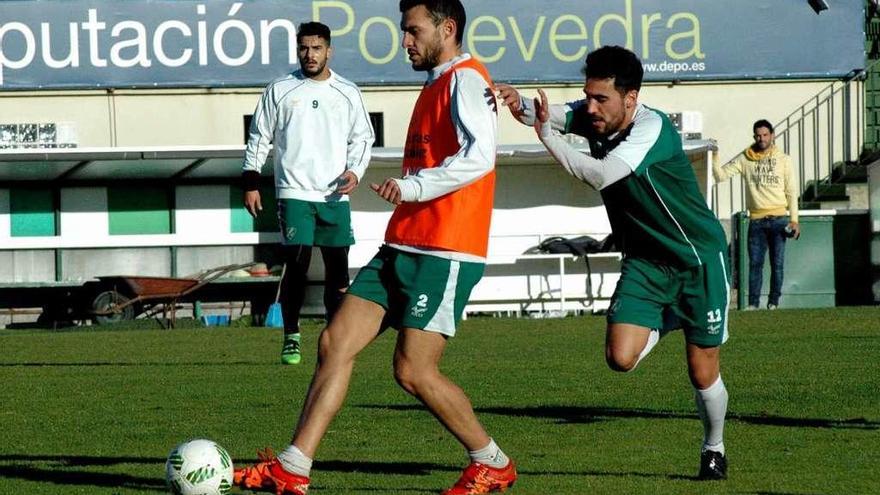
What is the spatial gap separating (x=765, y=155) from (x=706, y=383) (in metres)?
15.0

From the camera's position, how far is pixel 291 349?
535 inches

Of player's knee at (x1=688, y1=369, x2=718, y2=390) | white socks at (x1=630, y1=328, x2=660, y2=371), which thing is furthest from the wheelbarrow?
player's knee at (x1=688, y1=369, x2=718, y2=390)

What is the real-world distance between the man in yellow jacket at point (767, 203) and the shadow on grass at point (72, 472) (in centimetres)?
1489

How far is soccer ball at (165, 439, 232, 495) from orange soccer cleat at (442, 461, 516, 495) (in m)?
0.93

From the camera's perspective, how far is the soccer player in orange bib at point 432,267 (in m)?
7.18

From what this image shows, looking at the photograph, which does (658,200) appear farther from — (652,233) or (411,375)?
(411,375)

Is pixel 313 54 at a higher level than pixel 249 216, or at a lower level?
higher

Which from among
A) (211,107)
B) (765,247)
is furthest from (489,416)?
(211,107)

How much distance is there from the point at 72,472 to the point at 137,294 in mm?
14341

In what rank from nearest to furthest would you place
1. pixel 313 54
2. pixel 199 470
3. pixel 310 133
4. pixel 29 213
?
pixel 199 470 → pixel 313 54 → pixel 310 133 → pixel 29 213

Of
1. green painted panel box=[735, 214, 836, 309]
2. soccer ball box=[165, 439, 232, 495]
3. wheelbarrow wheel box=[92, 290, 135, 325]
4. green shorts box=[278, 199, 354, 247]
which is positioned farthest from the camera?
green painted panel box=[735, 214, 836, 309]

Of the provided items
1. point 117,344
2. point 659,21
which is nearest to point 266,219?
point 659,21

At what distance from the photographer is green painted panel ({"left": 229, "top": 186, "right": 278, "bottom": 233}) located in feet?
83.8

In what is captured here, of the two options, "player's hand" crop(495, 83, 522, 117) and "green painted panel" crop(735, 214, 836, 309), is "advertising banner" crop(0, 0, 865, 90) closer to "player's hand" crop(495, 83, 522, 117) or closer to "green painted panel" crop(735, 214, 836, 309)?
"green painted panel" crop(735, 214, 836, 309)
